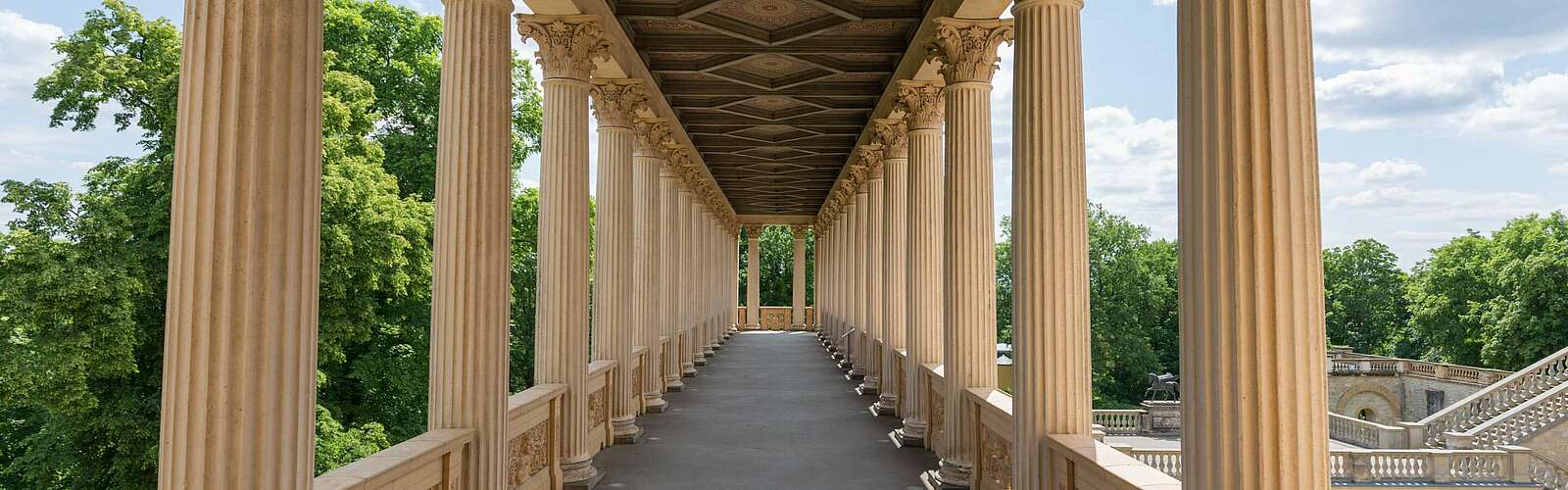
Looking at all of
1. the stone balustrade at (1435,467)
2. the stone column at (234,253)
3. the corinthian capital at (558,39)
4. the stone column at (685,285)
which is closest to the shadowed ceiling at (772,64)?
the stone column at (685,285)

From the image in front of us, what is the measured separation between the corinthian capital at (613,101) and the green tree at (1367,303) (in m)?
81.9

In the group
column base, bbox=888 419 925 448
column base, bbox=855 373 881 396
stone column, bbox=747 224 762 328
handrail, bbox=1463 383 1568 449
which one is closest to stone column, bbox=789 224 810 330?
stone column, bbox=747 224 762 328

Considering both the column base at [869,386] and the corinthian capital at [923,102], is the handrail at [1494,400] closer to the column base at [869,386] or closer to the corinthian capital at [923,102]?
the column base at [869,386]

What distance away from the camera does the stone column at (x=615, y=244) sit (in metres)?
17.1

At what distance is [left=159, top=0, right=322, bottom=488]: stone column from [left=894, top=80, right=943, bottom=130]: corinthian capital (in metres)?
12.8

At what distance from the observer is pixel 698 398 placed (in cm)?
2353

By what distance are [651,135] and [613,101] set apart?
16.8 feet

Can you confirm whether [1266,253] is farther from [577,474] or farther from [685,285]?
[685,285]

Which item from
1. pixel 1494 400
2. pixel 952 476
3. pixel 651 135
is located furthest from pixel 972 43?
pixel 1494 400

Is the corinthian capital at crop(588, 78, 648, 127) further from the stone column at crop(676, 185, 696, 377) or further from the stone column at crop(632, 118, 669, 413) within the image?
the stone column at crop(676, 185, 696, 377)

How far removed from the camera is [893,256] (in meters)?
19.9

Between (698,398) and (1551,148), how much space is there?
7898 cm

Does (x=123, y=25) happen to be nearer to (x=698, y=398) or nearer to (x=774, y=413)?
(x=698, y=398)

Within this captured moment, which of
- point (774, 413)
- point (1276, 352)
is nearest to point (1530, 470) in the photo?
point (774, 413)
